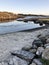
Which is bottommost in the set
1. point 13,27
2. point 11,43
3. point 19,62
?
point 13,27

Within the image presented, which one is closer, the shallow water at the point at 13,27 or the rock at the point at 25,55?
the rock at the point at 25,55

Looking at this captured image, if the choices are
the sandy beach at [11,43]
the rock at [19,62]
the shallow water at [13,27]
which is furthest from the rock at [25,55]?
the shallow water at [13,27]

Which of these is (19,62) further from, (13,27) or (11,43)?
(13,27)

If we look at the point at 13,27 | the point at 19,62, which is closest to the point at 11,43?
the point at 19,62

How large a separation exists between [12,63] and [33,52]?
2.55 meters

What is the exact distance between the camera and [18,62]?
11.2 m

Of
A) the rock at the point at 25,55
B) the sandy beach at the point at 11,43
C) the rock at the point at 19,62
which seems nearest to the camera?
the rock at the point at 19,62

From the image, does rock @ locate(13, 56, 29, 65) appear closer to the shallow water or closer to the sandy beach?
the sandy beach

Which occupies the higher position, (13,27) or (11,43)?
(11,43)

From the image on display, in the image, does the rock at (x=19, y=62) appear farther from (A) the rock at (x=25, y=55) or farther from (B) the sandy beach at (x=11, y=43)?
(B) the sandy beach at (x=11, y=43)

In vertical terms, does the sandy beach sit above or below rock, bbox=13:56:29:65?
below

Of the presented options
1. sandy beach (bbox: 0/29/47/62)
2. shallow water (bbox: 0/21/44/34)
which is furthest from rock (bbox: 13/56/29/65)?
shallow water (bbox: 0/21/44/34)

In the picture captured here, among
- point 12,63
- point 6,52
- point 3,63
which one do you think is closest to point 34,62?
point 12,63

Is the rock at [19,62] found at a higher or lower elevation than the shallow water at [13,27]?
higher
